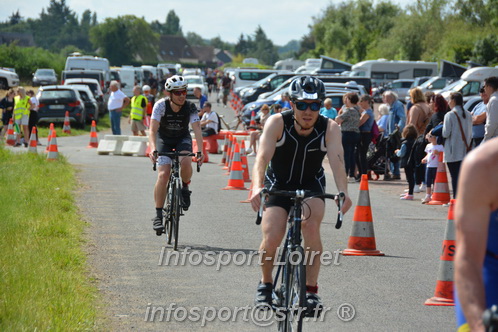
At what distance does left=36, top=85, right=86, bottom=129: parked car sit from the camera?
34.4 metres

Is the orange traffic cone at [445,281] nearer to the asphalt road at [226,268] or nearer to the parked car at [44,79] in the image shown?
the asphalt road at [226,268]

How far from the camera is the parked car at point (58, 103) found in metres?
34.4

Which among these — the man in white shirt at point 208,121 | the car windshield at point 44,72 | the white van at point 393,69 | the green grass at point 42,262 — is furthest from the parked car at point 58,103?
the white van at point 393,69

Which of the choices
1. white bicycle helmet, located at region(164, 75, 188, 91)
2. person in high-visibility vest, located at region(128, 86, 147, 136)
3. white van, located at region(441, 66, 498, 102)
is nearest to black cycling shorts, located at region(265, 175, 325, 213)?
white bicycle helmet, located at region(164, 75, 188, 91)

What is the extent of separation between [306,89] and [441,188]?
968 centimetres

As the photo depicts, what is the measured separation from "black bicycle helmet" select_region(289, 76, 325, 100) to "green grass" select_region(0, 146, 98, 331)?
7.01 ft

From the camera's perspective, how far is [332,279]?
8867 millimetres

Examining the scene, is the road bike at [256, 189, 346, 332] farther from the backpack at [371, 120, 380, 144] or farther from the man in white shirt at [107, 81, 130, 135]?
the man in white shirt at [107, 81, 130, 135]

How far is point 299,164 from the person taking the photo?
21.5 ft

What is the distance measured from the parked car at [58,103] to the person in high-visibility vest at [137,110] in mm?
7032

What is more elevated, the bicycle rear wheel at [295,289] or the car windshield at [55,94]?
the bicycle rear wheel at [295,289]

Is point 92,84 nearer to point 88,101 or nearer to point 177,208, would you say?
point 88,101

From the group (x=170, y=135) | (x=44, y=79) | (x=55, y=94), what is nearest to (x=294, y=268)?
(x=170, y=135)

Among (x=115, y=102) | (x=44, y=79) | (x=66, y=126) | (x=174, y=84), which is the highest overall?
(x=174, y=84)
